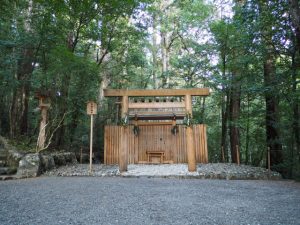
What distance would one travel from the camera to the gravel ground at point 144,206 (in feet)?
7.81

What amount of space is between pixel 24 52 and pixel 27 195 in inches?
283

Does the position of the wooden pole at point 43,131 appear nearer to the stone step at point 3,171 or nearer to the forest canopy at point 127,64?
the forest canopy at point 127,64

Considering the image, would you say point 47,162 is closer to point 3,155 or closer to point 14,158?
point 14,158

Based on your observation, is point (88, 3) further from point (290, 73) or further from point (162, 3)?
point (162, 3)

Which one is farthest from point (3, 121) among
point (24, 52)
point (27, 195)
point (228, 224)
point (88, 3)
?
point (228, 224)

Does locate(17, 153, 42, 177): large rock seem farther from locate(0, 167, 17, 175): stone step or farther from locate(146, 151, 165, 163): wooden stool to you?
locate(146, 151, 165, 163): wooden stool

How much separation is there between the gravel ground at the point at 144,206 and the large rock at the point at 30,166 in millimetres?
1579

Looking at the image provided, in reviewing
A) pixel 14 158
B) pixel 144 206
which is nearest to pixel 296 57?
pixel 144 206

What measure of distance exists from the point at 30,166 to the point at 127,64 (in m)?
7.53

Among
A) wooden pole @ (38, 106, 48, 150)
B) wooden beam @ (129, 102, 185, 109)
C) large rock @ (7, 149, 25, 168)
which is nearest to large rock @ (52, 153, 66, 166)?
wooden pole @ (38, 106, 48, 150)

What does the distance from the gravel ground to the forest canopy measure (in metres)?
3.03

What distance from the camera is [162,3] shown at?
48.5 feet

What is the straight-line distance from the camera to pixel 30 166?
5.74 meters

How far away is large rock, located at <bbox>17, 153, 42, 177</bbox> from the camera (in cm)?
559
